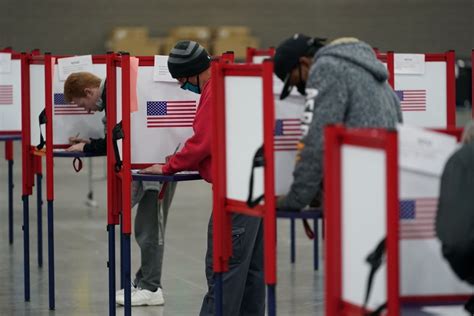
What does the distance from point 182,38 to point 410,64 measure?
58.1 feet

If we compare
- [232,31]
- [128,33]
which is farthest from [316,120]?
[232,31]

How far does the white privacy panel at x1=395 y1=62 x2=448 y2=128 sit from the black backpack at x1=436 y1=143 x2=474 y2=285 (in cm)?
449

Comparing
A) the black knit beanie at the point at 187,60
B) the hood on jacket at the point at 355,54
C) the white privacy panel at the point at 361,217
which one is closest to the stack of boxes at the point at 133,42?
the black knit beanie at the point at 187,60

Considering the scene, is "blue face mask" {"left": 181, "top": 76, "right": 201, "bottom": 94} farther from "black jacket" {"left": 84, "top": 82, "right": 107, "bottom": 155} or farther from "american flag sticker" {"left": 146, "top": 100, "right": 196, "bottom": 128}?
"black jacket" {"left": 84, "top": 82, "right": 107, "bottom": 155}

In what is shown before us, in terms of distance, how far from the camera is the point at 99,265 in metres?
9.58

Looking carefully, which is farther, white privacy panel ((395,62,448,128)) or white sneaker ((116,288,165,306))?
white privacy panel ((395,62,448,128))

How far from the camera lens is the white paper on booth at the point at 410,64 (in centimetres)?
840

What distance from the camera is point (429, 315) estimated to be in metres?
4.09

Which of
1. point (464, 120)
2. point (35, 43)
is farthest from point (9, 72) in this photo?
point (35, 43)

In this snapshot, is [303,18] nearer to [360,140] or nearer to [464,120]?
[464,120]

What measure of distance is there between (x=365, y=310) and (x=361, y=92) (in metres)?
1.02

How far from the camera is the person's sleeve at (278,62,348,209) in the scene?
15.1ft

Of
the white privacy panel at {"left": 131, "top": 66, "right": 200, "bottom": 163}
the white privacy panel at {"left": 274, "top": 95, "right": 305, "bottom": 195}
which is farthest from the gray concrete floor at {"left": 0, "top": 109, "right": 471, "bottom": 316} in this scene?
the white privacy panel at {"left": 274, "top": 95, "right": 305, "bottom": 195}

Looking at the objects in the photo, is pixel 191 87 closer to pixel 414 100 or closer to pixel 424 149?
pixel 414 100
